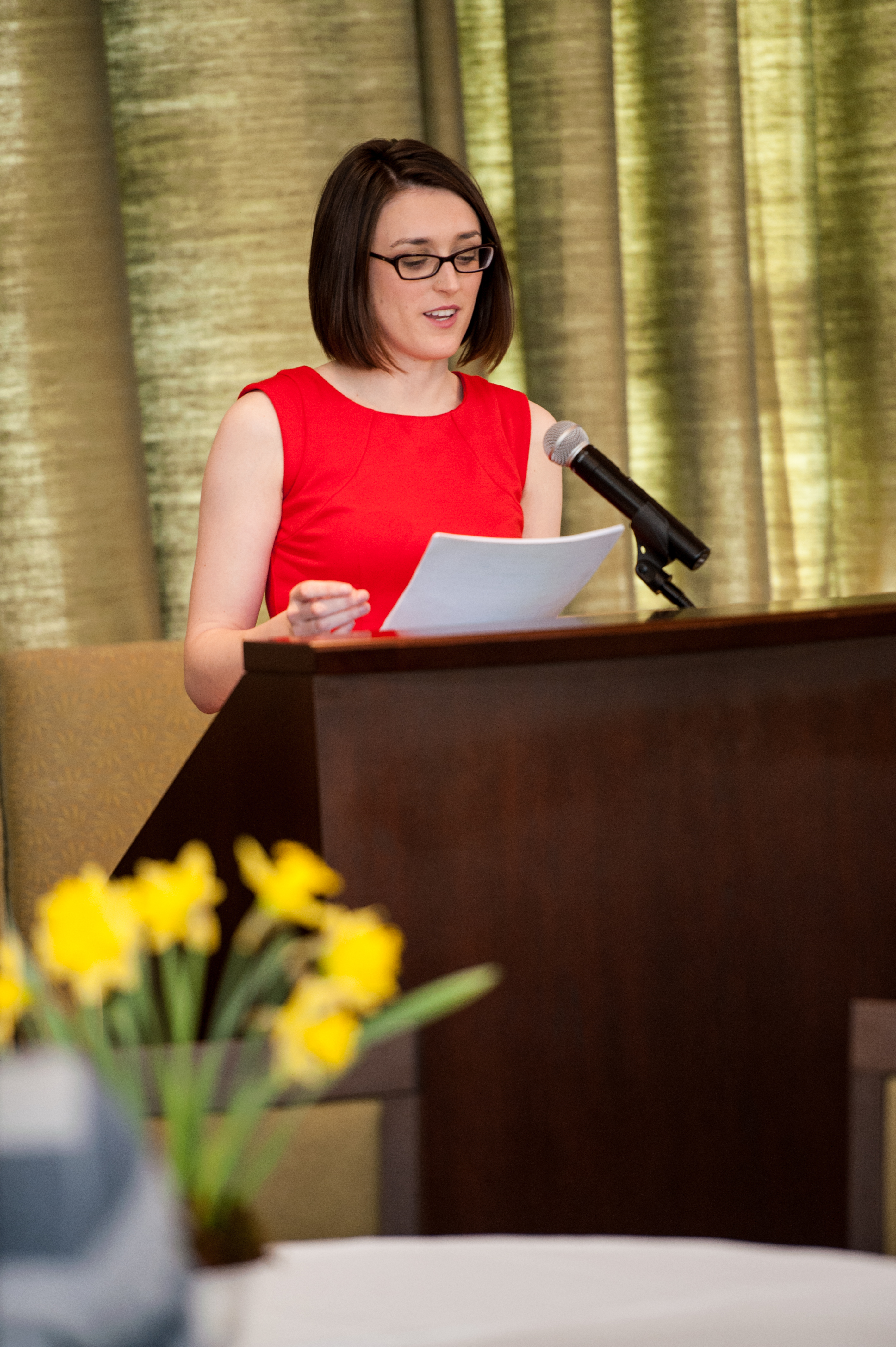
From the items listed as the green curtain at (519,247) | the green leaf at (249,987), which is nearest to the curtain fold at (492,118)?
the green curtain at (519,247)

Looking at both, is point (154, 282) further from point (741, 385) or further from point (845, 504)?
point (845, 504)

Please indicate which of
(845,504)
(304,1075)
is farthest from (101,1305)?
(845,504)

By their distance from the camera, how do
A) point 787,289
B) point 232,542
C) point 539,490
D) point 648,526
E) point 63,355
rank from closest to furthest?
point 648,526, point 232,542, point 539,490, point 63,355, point 787,289

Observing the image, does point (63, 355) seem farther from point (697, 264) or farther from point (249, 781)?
point (249, 781)

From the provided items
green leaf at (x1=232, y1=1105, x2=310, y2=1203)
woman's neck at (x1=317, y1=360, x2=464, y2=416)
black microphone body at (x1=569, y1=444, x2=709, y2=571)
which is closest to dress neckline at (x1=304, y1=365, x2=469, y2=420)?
woman's neck at (x1=317, y1=360, x2=464, y2=416)

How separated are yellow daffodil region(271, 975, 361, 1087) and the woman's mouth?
1.37 metres

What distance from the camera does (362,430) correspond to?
188cm

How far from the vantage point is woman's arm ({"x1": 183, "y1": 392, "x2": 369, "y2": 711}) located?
1.57 meters

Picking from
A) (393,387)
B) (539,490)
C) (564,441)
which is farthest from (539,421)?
(564,441)

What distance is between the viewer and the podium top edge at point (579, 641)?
3.27 ft

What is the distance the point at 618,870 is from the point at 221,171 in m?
1.92

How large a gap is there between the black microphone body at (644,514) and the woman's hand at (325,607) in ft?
0.87

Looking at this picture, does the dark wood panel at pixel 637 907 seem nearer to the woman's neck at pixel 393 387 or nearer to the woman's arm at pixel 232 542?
the woman's arm at pixel 232 542

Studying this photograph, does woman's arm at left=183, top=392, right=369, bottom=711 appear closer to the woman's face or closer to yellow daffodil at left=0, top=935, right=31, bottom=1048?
the woman's face
